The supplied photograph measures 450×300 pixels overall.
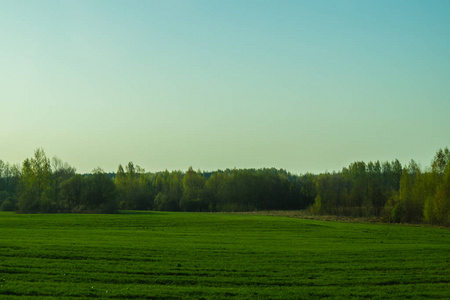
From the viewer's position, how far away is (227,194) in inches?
5591

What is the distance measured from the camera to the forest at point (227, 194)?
265ft

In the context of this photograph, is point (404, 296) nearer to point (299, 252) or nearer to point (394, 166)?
point (299, 252)

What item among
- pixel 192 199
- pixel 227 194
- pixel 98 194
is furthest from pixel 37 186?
pixel 227 194

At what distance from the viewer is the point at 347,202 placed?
350 ft

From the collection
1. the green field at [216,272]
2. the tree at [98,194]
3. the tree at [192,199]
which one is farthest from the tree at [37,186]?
the green field at [216,272]

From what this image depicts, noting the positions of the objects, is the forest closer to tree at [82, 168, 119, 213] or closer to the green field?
tree at [82, 168, 119, 213]

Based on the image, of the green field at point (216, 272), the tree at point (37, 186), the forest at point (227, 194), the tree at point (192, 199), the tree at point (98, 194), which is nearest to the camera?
the green field at point (216, 272)

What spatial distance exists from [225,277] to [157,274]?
3.84 meters

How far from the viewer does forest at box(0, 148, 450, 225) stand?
80625mm

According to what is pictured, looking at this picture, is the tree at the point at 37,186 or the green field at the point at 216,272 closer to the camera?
the green field at the point at 216,272

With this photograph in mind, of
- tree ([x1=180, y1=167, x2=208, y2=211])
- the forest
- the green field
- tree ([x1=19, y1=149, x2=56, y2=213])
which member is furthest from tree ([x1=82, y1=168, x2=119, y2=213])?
the green field

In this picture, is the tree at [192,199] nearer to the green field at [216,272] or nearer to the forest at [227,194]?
the forest at [227,194]

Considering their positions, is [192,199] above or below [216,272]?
above

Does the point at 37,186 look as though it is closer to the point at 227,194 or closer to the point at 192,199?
the point at 192,199
